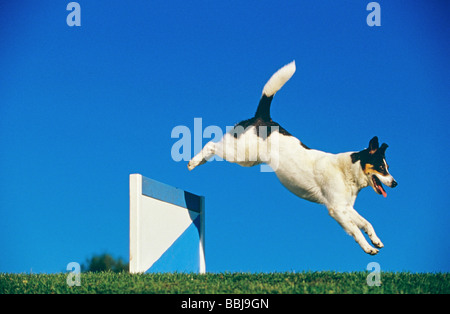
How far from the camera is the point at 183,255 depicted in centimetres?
564

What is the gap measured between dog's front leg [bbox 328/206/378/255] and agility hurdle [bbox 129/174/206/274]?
1.97 meters

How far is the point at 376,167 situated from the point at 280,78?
1.31 m

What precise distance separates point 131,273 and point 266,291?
1.69m

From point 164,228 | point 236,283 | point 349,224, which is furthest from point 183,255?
point 349,224

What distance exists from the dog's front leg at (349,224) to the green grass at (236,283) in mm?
320

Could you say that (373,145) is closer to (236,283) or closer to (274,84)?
(274,84)

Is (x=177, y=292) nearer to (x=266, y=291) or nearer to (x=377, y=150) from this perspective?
(x=266, y=291)

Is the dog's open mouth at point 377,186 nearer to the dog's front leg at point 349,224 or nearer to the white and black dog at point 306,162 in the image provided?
the white and black dog at point 306,162

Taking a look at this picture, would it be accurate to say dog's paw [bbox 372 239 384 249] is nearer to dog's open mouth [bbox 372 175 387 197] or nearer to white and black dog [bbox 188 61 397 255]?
white and black dog [bbox 188 61 397 255]

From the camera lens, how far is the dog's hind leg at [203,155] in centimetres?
465

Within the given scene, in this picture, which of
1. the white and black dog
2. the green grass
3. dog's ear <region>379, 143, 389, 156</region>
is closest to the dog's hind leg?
the white and black dog

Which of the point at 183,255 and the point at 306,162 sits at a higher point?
the point at 306,162
